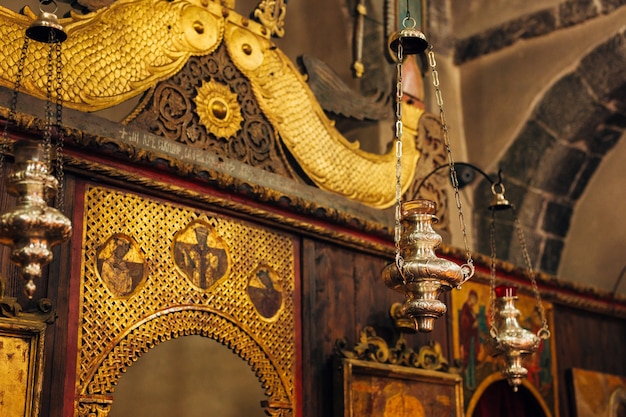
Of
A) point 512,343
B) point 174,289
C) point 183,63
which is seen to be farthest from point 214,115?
point 512,343

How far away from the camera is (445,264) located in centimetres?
319

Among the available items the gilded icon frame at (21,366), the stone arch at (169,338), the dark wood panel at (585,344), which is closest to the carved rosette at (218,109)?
the stone arch at (169,338)

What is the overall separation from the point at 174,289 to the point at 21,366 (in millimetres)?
911

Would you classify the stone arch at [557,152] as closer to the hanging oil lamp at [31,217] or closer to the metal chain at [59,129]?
Result: the metal chain at [59,129]

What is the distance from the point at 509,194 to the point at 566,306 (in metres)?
1.06

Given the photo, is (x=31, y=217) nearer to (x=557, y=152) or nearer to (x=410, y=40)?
(x=410, y=40)

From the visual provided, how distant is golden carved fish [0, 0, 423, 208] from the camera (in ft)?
13.4

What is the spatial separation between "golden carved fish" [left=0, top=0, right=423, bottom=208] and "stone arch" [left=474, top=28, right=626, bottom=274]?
1545 mm

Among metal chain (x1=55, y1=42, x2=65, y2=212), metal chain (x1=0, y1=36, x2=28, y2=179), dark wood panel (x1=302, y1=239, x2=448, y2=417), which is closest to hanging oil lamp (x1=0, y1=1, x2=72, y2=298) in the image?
metal chain (x1=55, y1=42, x2=65, y2=212)

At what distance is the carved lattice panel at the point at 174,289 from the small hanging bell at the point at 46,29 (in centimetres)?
84

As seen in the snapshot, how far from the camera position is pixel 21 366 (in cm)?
345

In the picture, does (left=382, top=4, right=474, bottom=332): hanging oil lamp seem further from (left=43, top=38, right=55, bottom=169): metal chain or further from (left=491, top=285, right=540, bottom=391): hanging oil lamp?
(left=491, top=285, right=540, bottom=391): hanging oil lamp

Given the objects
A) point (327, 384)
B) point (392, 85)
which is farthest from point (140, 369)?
point (392, 85)

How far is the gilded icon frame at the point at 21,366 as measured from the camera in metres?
3.38
